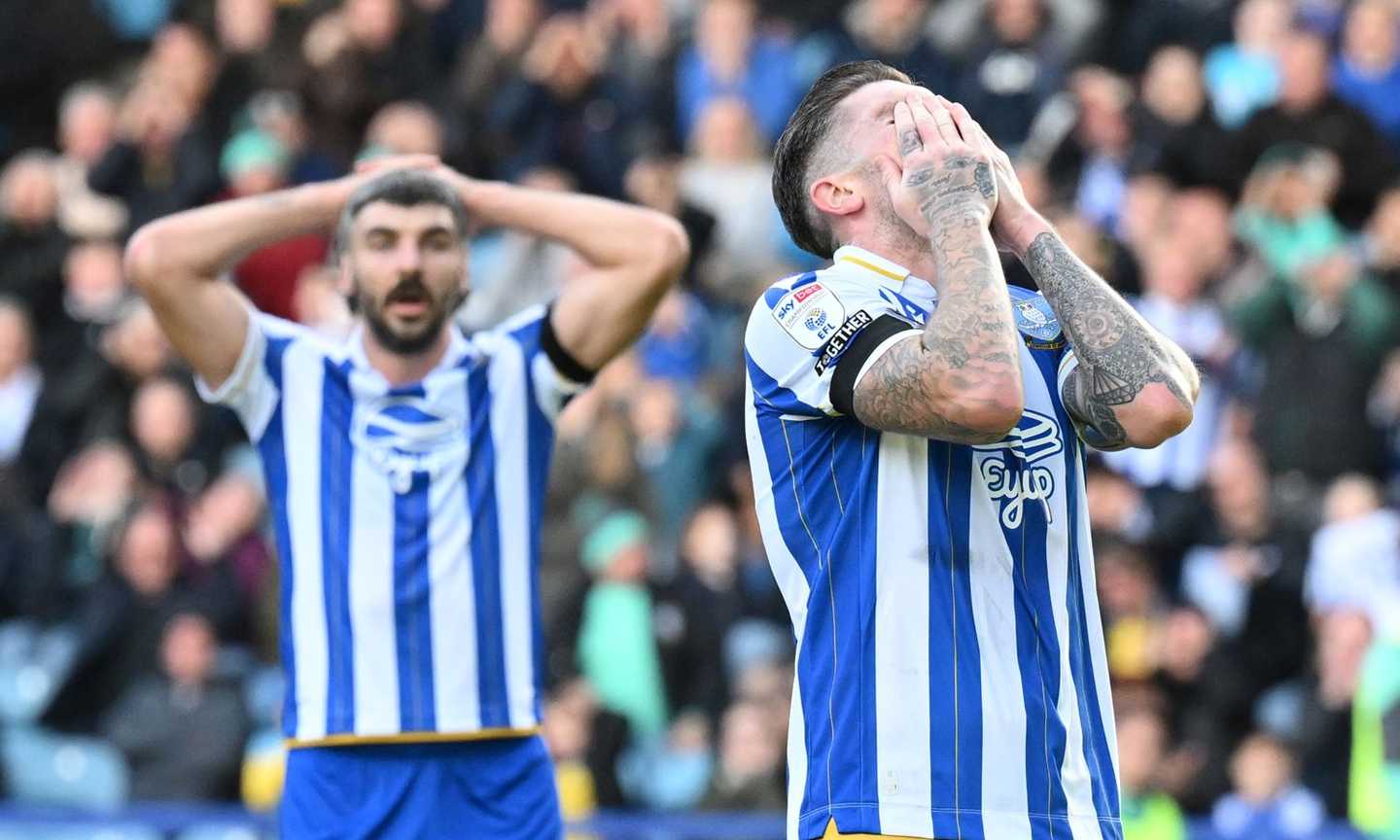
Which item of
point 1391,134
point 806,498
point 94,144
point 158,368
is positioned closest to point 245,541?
point 158,368

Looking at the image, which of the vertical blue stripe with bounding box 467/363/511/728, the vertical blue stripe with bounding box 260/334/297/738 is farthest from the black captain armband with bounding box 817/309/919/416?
the vertical blue stripe with bounding box 260/334/297/738

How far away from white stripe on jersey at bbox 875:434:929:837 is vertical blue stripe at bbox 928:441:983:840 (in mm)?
14

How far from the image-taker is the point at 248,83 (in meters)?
14.4

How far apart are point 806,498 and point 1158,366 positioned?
27.2 inches

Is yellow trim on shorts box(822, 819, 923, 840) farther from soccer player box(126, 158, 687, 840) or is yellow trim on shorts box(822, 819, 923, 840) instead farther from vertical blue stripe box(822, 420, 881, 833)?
soccer player box(126, 158, 687, 840)

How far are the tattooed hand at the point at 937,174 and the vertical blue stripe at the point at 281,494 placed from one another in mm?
2407

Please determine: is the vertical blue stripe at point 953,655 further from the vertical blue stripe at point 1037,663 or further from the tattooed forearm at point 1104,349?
the tattooed forearm at point 1104,349

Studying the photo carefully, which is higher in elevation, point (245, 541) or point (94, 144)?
point (94, 144)

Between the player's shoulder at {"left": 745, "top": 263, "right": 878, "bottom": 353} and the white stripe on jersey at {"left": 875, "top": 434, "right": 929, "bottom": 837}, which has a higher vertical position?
the player's shoulder at {"left": 745, "top": 263, "right": 878, "bottom": 353}

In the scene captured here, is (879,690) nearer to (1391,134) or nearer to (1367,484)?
(1367,484)

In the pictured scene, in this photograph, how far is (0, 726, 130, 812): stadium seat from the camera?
37.6ft

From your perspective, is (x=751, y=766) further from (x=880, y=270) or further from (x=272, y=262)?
(x=880, y=270)

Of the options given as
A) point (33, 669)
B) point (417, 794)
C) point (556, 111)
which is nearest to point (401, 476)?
point (417, 794)

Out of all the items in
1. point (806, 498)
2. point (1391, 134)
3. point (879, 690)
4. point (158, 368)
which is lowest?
point (879, 690)
